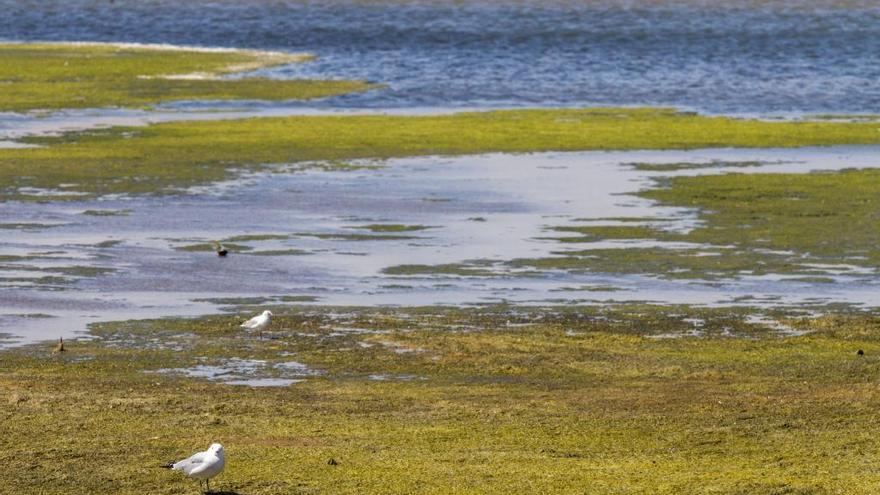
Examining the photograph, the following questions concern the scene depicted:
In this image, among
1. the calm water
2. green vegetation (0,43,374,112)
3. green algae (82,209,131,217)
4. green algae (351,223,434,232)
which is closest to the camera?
green algae (351,223,434,232)

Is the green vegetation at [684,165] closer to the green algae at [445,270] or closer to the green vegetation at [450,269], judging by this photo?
the green vegetation at [450,269]

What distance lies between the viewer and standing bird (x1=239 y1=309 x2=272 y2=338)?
22500 millimetres

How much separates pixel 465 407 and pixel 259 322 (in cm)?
488

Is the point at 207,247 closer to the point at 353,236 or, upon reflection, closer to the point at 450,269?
the point at 353,236

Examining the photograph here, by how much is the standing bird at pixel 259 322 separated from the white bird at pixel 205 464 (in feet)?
24.5

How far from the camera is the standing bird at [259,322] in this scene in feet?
73.8

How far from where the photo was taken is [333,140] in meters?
47.1

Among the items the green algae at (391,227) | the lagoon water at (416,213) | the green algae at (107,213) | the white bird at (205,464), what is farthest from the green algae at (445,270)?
the white bird at (205,464)

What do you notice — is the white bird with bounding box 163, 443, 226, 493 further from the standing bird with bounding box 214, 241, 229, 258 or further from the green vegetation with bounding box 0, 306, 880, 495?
Result: the standing bird with bounding box 214, 241, 229, 258

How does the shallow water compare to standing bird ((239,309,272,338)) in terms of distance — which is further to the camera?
the shallow water

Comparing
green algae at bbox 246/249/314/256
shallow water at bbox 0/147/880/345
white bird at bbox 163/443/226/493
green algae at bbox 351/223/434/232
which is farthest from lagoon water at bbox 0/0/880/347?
white bird at bbox 163/443/226/493

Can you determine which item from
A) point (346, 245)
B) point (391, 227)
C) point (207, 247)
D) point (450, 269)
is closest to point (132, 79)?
point (391, 227)

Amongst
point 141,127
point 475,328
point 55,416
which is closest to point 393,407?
point 55,416

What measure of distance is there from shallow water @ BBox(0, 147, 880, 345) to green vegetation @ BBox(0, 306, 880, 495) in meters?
1.61
